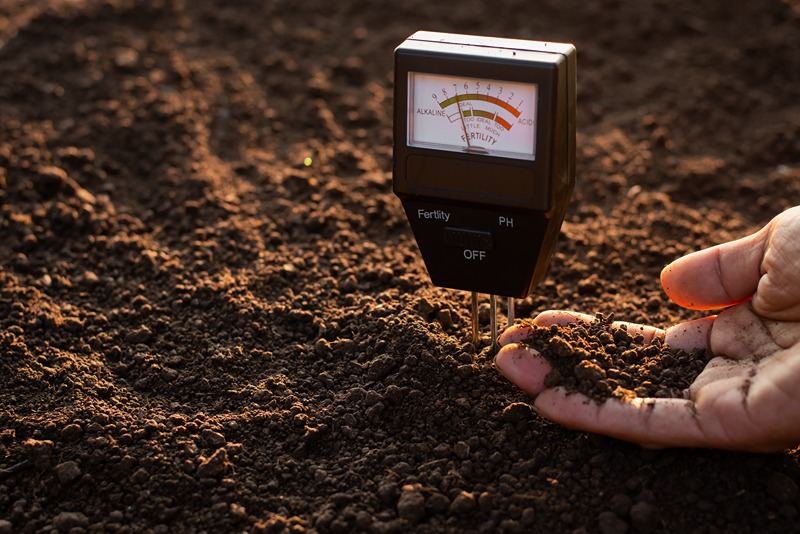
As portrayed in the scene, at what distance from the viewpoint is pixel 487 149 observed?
2.10m

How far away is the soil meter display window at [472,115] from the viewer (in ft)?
6.67

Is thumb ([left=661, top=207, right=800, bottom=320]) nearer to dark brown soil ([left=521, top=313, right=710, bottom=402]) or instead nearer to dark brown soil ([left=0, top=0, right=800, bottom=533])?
dark brown soil ([left=521, top=313, right=710, bottom=402])

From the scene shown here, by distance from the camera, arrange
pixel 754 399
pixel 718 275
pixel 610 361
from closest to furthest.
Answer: pixel 754 399 < pixel 610 361 < pixel 718 275

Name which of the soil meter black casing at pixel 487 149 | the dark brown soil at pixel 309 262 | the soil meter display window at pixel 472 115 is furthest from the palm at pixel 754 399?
the soil meter display window at pixel 472 115

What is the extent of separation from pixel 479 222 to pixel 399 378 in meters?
0.44

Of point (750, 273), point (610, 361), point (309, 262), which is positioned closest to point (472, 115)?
point (610, 361)

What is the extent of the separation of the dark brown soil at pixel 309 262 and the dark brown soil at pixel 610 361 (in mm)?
130

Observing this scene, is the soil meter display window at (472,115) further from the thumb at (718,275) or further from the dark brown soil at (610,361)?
the thumb at (718,275)

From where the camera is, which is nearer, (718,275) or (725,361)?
(725,361)

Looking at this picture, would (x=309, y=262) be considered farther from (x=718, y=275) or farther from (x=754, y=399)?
(x=754, y=399)

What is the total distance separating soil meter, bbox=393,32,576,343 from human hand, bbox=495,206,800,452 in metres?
0.23

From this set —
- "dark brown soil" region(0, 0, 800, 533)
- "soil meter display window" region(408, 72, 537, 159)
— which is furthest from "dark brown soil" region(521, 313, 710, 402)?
"soil meter display window" region(408, 72, 537, 159)

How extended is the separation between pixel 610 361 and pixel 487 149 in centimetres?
57

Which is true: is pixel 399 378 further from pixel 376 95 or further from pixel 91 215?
pixel 376 95
